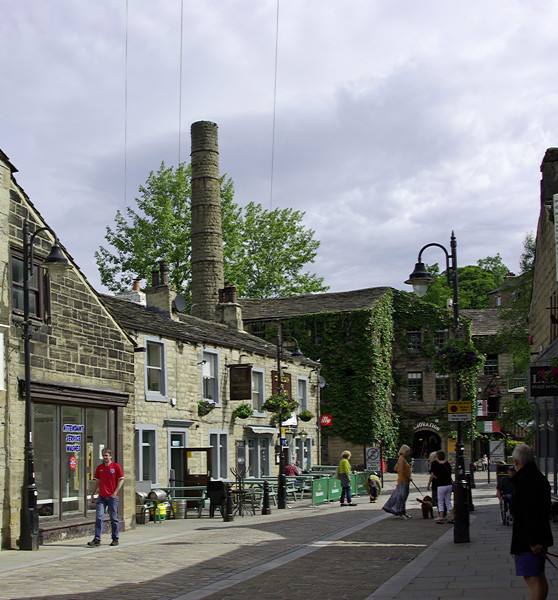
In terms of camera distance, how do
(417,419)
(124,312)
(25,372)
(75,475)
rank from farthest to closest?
1. (417,419)
2. (124,312)
3. (75,475)
4. (25,372)

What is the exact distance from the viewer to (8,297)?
16172mm

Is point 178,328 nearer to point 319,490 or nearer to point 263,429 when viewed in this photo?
point 263,429

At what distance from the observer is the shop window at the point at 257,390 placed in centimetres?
3394

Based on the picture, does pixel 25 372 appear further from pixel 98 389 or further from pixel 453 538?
pixel 453 538

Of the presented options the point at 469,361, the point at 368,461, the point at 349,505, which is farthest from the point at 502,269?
the point at 469,361

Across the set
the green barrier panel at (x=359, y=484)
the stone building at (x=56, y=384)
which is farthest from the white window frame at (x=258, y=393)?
the stone building at (x=56, y=384)

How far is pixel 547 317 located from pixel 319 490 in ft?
29.8

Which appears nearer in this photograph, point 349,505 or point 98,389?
point 98,389

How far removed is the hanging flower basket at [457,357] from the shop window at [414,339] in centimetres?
Result: 3678

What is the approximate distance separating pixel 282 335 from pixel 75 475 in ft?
109

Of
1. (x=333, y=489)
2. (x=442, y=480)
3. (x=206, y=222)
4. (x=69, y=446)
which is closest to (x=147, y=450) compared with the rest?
(x=333, y=489)

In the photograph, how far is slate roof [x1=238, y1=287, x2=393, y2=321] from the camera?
51062 millimetres

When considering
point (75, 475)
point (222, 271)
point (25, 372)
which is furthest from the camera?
point (222, 271)

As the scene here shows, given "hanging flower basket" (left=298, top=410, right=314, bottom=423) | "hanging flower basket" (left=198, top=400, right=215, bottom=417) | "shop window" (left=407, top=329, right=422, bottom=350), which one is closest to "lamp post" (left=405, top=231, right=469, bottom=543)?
"hanging flower basket" (left=198, top=400, right=215, bottom=417)
